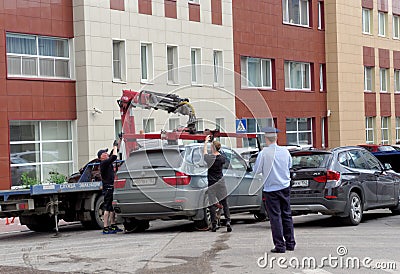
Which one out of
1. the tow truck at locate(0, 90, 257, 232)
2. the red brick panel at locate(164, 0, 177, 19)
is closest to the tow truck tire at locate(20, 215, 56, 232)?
the tow truck at locate(0, 90, 257, 232)

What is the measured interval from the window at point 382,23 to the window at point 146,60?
21.1 metres

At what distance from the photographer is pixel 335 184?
610 inches

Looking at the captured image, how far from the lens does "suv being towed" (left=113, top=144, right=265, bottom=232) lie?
15.2 meters

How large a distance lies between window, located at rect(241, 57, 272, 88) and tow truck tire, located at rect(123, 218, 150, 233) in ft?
63.3

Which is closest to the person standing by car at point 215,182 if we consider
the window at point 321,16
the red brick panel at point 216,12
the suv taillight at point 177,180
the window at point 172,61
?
the suv taillight at point 177,180

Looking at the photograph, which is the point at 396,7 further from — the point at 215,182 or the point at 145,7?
the point at 215,182

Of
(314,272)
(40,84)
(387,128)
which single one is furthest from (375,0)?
(314,272)

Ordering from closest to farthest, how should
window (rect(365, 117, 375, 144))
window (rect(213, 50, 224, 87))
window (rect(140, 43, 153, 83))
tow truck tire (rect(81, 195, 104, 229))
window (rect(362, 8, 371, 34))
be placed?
tow truck tire (rect(81, 195, 104, 229)) < window (rect(140, 43, 153, 83)) < window (rect(213, 50, 224, 87)) < window (rect(362, 8, 371, 34)) < window (rect(365, 117, 375, 144))

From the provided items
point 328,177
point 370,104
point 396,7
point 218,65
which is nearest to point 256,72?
point 218,65

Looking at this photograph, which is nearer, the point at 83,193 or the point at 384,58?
the point at 83,193

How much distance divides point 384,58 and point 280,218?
3775cm

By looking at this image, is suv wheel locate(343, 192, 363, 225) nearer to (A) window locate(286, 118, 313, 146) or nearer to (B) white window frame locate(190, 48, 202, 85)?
(B) white window frame locate(190, 48, 202, 85)

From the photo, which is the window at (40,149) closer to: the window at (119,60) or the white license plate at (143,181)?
the window at (119,60)

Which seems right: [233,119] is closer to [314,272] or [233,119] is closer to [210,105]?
[210,105]
